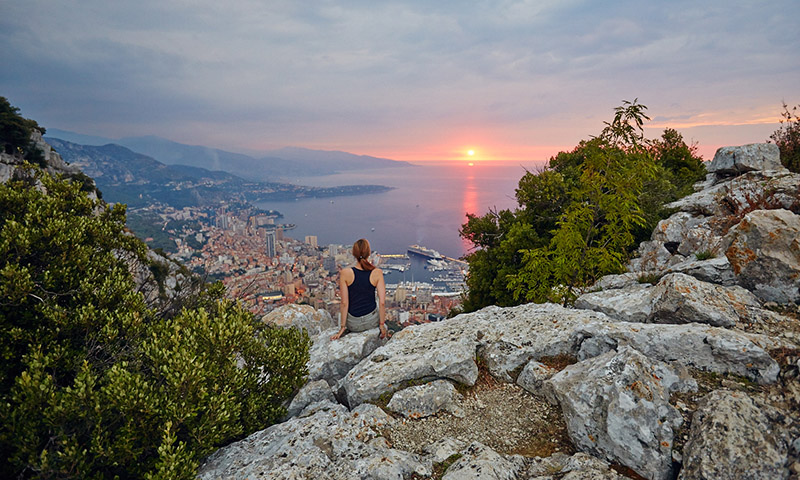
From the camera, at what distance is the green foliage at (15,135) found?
2841 centimetres

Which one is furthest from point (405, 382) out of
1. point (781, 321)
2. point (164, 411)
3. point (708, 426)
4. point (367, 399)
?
point (781, 321)

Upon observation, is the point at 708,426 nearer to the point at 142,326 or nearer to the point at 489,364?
the point at 489,364

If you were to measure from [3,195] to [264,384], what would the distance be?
5.14 meters

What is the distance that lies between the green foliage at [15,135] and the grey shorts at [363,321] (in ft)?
120

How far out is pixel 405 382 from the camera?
5.76 m

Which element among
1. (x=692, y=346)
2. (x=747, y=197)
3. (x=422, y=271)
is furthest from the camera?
(x=422, y=271)

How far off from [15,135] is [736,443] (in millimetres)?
45992

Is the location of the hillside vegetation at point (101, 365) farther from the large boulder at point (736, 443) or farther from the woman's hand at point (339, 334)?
the large boulder at point (736, 443)

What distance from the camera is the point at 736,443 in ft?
10.1

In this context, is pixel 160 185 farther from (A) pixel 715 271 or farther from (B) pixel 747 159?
(A) pixel 715 271

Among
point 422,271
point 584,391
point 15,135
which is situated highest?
point 15,135

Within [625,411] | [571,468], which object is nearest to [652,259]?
[625,411]

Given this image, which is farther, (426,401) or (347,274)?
(347,274)

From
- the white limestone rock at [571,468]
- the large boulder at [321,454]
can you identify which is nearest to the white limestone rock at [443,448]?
the large boulder at [321,454]
